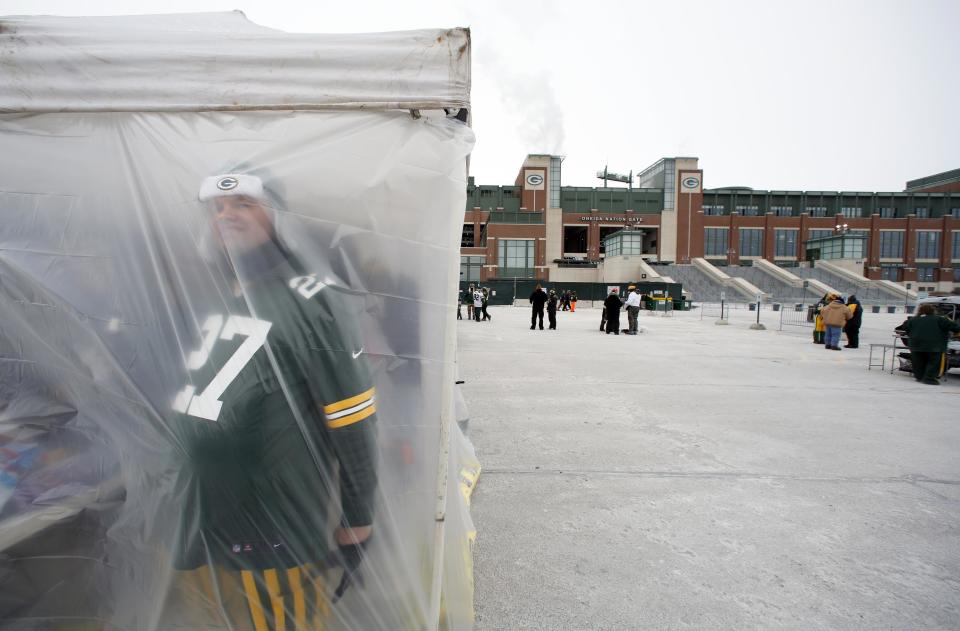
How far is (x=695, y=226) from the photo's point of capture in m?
58.4

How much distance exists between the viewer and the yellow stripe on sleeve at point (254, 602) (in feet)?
5.41

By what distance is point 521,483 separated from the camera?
12.2ft

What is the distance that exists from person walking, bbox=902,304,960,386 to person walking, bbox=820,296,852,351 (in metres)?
4.08

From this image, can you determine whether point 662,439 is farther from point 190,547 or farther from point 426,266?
point 190,547

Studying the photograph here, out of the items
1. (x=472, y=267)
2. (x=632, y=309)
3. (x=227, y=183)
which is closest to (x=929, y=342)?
(x=632, y=309)

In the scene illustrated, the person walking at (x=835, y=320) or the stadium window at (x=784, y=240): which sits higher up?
the stadium window at (x=784, y=240)

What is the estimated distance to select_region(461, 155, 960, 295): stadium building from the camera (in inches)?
2185

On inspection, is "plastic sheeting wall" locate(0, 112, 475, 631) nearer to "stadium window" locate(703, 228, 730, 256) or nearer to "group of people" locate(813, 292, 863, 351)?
"group of people" locate(813, 292, 863, 351)

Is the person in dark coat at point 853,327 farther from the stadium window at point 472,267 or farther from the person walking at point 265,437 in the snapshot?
the stadium window at point 472,267

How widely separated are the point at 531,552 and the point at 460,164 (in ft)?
7.12

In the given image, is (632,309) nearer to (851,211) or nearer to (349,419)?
(349,419)

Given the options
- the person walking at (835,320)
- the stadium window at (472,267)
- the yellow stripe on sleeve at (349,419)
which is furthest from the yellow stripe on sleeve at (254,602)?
the stadium window at (472,267)

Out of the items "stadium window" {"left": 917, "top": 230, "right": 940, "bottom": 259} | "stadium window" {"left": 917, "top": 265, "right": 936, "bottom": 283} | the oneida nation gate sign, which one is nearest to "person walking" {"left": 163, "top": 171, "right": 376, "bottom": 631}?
the oneida nation gate sign

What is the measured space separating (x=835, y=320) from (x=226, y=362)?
14471mm
